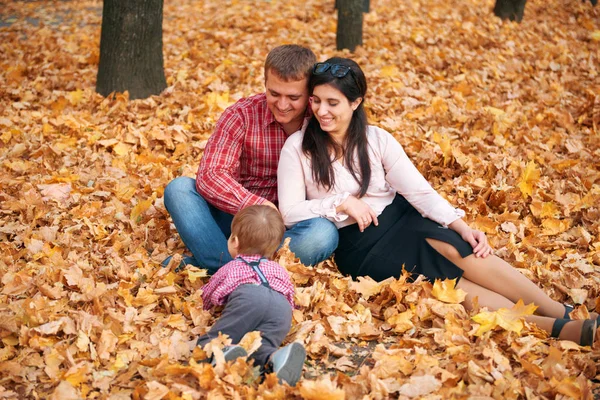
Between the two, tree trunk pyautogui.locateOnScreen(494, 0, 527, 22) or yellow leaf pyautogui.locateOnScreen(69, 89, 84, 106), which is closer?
yellow leaf pyautogui.locateOnScreen(69, 89, 84, 106)

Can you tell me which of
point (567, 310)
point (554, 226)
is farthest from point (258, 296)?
point (554, 226)

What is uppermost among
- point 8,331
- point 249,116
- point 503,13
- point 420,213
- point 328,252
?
point 503,13

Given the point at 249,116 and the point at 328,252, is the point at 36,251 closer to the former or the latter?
the point at 249,116

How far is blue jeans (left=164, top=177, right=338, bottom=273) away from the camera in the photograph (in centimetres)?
336

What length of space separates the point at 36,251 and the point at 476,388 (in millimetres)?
2575

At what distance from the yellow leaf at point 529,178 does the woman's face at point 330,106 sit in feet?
5.84

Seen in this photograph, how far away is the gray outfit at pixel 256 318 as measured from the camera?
8.95 ft

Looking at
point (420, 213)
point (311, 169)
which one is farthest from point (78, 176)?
point (420, 213)

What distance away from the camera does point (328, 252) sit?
344 centimetres

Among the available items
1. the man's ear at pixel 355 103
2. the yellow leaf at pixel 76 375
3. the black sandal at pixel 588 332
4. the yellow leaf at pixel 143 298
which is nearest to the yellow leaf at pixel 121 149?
the yellow leaf at pixel 143 298

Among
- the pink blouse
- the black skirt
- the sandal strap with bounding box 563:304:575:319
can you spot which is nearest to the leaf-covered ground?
the black skirt

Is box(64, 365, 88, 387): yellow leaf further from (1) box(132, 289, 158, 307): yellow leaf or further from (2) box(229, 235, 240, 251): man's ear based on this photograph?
(2) box(229, 235, 240, 251): man's ear

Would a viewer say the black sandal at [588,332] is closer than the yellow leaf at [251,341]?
No

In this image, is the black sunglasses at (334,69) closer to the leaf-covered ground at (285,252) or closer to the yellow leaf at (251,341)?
the leaf-covered ground at (285,252)
